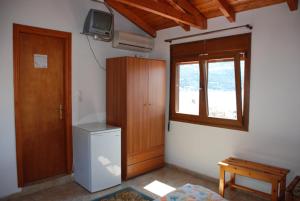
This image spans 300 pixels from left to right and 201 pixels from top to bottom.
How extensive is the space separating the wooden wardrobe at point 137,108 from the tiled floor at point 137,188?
20cm

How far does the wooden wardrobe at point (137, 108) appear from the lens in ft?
11.3

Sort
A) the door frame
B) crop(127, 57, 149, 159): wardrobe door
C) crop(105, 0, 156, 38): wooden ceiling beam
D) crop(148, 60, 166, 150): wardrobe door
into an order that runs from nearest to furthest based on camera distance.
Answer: the door frame, crop(127, 57, 149, 159): wardrobe door, crop(105, 0, 156, 38): wooden ceiling beam, crop(148, 60, 166, 150): wardrobe door

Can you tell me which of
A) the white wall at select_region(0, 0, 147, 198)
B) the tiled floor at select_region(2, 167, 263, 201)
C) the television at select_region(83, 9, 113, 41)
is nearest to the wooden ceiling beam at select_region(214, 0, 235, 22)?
the television at select_region(83, 9, 113, 41)

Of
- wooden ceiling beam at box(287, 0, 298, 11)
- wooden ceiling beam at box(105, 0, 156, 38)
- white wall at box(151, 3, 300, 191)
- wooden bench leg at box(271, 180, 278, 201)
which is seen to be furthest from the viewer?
wooden ceiling beam at box(105, 0, 156, 38)

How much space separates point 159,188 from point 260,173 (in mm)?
1378

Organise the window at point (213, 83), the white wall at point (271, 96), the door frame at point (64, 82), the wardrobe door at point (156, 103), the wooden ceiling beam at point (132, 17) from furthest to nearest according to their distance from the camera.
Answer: the wardrobe door at point (156, 103) → the wooden ceiling beam at point (132, 17) → the window at point (213, 83) → the door frame at point (64, 82) → the white wall at point (271, 96)

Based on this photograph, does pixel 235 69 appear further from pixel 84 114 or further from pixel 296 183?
pixel 84 114

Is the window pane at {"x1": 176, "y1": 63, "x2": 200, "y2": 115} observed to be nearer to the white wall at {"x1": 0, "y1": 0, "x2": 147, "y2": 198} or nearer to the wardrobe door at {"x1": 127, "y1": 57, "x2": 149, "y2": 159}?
the wardrobe door at {"x1": 127, "y1": 57, "x2": 149, "y2": 159}

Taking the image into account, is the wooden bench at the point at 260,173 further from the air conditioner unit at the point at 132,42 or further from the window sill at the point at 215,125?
the air conditioner unit at the point at 132,42

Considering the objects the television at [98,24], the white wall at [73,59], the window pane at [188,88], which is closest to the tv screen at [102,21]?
the television at [98,24]

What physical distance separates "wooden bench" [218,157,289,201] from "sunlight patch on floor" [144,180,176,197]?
28.7 inches

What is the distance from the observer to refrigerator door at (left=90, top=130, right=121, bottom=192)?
120 inches

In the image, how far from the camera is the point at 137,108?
3.57 meters

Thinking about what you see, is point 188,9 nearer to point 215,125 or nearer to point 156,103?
point 156,103
